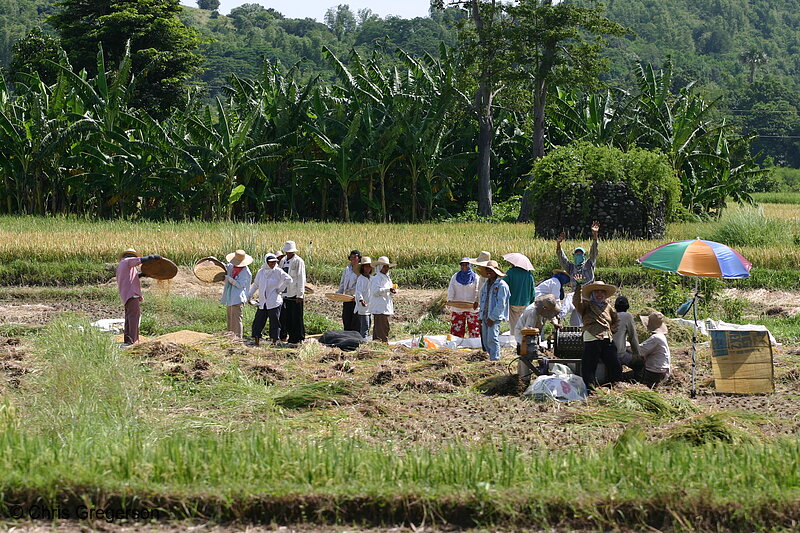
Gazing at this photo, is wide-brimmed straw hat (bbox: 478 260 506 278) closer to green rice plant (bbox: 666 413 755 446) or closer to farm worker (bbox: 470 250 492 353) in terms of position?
farm worker (bbox: 470 250 492 353)

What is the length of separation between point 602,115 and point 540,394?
83.6 ft

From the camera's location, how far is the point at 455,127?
36.4 meters

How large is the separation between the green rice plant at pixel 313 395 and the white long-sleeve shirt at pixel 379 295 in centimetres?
380

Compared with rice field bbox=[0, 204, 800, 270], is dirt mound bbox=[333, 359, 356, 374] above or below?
below

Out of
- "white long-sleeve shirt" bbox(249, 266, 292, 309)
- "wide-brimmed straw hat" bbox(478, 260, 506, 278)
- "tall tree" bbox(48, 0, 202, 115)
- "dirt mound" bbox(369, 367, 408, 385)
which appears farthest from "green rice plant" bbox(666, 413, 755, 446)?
"tall tree" bbox(48, 0, 202, 115)

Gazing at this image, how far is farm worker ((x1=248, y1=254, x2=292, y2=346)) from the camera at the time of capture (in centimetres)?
1332

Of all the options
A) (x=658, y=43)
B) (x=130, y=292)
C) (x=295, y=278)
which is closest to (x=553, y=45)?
(x=295, y=278)

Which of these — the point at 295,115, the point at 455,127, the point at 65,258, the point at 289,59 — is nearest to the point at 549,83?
the point at 455,127

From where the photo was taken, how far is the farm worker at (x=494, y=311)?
39.1 ft

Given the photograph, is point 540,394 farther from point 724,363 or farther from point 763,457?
point 763,457

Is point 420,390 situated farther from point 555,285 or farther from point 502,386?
point 555,285

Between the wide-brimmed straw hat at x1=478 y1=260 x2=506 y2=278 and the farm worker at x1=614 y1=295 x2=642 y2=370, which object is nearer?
the farm worker at x1=614 y1=295 x2=642 y2=370

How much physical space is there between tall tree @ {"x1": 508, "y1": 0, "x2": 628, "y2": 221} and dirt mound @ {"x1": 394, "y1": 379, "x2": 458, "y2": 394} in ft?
74.7

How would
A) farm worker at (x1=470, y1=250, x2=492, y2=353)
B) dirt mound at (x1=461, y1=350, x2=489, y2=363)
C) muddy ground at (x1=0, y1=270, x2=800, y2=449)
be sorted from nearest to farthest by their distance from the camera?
muddy ground at (x1=0, y1=270, x2=800, y2=449) < dirt mound at (x1=461, y1=350, x2=489, y2=363) < farm worker at (x1=470, y1=250, x2=492, y2=353)
